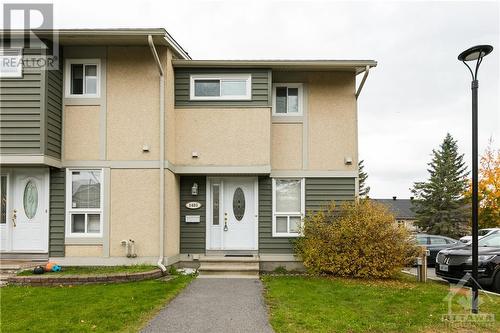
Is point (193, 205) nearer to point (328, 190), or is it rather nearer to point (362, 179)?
point (328, 190)

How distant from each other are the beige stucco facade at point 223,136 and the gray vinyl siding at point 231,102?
17cm

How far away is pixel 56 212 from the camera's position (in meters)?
9.31

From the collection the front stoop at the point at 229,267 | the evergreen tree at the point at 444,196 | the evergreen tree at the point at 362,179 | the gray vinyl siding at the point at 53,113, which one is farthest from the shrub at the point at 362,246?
the evergreen tree at the point at 362,179

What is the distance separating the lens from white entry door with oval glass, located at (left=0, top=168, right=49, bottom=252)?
30.5 ft

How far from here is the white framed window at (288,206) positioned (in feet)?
34.0

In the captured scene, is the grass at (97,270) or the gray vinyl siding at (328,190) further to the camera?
the gray vinyl siding at (328,190)

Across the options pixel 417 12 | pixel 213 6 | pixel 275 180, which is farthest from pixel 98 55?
pixel 417 12

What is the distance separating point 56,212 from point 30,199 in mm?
777

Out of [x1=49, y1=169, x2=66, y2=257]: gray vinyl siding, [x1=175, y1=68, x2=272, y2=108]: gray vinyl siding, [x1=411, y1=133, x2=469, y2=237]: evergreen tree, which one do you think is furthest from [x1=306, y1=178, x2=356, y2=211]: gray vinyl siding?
[x1=411, y1=133, x2=469, y2=237]: evergreen tree

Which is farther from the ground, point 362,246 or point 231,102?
point 231,102

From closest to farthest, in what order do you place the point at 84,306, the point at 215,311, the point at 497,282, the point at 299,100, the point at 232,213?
the point at 215,311, the point at 84,306, the point at 497,282, the point at 232,213, the point at 299,100

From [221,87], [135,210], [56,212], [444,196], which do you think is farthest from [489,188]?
[56,212]

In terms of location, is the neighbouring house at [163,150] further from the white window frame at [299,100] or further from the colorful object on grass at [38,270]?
the colorful object on grass at [38,270]

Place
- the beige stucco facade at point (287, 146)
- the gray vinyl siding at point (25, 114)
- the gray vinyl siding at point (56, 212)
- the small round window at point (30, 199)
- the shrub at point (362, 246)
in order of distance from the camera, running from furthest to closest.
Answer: the beige stucco facade at point (287, 146)
the small round window at point (30, 199)
the gray vinyl siding at point (56, 212)
the shrub at point (362, 246)
the gray vinyl siding at point (25, 114)
